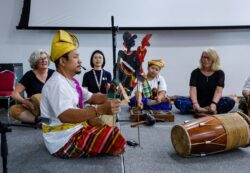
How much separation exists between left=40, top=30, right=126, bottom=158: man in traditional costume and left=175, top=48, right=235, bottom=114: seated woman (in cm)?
191

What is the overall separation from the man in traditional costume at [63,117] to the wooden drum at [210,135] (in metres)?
0.49

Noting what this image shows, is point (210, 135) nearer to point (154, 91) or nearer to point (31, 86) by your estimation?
point (154, 91)

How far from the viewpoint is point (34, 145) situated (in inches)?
111

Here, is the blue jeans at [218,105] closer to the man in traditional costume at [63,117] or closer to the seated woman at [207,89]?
the seated woman at [207,89]

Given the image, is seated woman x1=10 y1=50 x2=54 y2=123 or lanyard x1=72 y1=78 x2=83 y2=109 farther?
seated woman x1=10 y1=50 x2=54 y2=123

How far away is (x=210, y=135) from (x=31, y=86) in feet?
7.41

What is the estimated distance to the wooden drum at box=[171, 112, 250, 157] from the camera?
2.36 meters

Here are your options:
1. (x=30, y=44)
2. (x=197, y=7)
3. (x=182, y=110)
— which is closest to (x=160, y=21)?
(x=197, y=7)

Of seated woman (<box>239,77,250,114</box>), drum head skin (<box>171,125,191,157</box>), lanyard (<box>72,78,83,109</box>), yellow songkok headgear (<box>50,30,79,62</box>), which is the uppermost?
yellow songkok headgear (<box>50,30,79,62</box>)

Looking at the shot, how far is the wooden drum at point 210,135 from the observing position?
7.73 feet

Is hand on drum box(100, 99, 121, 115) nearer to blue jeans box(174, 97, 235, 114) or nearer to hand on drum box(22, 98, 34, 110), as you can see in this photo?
hand on drum box(22, 98, 34, 110)

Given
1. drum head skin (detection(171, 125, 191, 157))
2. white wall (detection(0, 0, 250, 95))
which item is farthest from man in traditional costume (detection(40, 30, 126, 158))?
white wall (detection(0, 0, 250, 95))

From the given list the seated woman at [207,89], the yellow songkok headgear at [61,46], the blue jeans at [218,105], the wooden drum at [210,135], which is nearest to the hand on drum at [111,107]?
the yellow songkok headgear at [61,46]

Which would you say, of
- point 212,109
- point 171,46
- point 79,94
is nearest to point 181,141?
point 79,94
